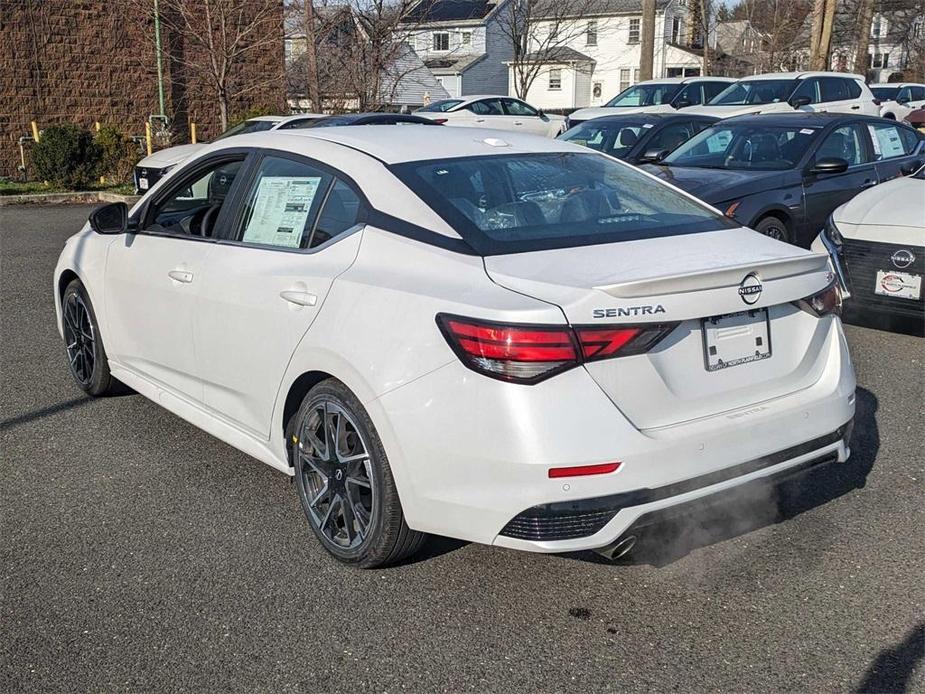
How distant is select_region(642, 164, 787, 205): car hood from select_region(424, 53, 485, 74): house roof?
4949 centimetres

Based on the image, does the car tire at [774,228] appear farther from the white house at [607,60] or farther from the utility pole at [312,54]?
the white house at [607,60]

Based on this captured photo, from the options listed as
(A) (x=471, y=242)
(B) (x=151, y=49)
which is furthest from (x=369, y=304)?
(B) (x=151, y=49)

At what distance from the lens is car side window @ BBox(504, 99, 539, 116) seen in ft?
77.9

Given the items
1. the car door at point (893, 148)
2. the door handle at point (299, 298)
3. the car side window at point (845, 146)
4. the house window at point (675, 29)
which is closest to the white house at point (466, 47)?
the house window at point (675, 29)

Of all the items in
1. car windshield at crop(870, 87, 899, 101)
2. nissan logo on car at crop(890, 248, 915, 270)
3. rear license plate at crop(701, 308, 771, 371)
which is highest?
car windshield at crop(870, 87, 899, 101)

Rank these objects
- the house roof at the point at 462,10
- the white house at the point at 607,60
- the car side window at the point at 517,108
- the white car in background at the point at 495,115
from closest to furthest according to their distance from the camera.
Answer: the white car in background at the point at 495,115, the car side window at the point at 517,108, the house roof at the point at 462,10, the white house at the point at 607,60

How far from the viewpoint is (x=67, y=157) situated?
18.0 meters

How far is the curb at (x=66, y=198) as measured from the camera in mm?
16875

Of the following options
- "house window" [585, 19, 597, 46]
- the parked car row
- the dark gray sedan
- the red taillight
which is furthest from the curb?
"house window" [585, 19, 597, 46]

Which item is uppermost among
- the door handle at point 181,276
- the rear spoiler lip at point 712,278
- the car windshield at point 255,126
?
the car windshield at point 255,126

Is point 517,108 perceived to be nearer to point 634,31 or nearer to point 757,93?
point 757,93

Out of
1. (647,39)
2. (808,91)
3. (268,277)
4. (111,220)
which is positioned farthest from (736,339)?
(647,39)

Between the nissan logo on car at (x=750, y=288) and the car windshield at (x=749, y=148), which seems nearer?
the nissan logo on car at (x=750, y=288)

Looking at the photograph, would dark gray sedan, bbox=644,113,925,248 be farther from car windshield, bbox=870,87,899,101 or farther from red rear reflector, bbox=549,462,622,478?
car windshield, bbox=870,87,899,101
